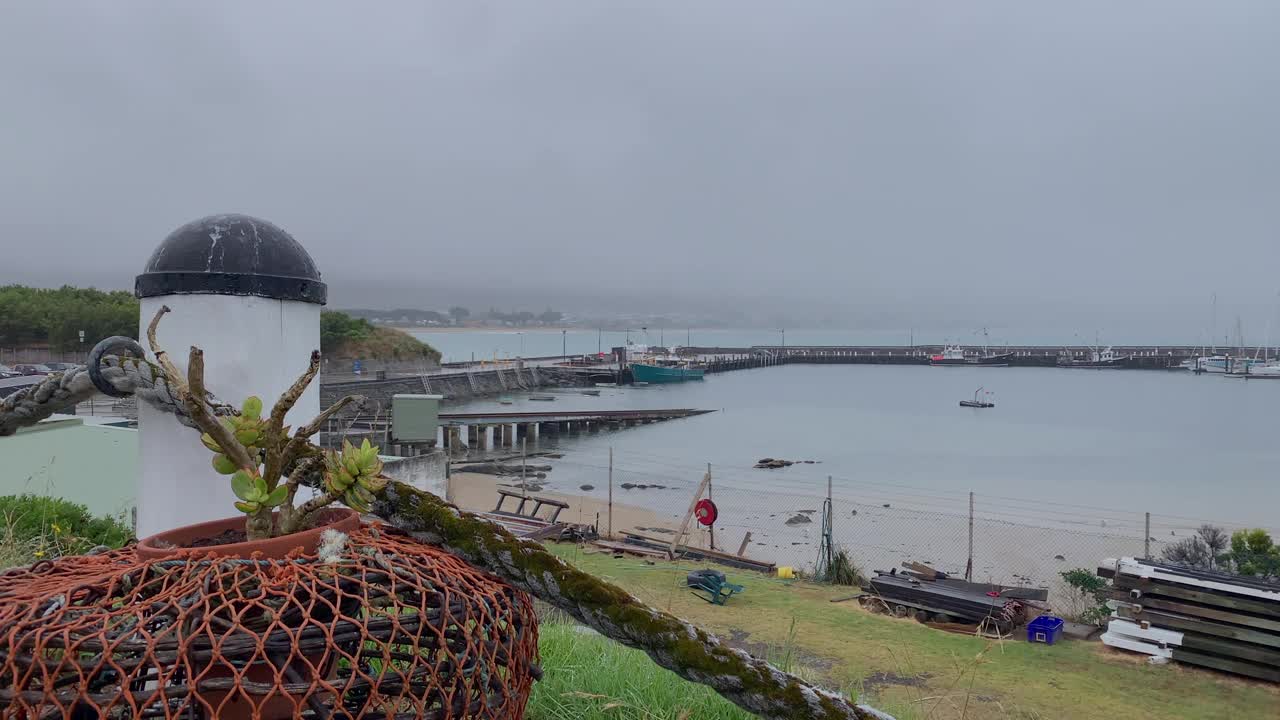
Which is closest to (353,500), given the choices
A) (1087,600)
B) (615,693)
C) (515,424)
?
(615,693)

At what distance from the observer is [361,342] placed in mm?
73938

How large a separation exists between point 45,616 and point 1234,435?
62.6 m

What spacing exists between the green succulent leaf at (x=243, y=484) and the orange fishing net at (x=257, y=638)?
0.45ft

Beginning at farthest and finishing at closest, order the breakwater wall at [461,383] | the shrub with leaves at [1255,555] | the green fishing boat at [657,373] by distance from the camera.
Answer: the green fishing boat at [657,373] < the breakwater wall at [461,383] < the shrub with leaves at [1255,555]

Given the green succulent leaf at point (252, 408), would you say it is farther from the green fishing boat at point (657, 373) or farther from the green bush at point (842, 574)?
the green fishing boat at point (657, 373)

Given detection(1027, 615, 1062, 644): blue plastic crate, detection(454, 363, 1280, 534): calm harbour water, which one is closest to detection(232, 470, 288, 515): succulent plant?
detection(1027, 615, 1062, 644): blue plastic crate

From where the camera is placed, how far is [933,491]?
3016 centimetres

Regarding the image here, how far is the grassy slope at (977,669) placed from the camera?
7508 millimetres

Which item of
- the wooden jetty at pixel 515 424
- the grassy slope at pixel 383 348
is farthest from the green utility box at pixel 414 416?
the grassy slope at pixel 383 348

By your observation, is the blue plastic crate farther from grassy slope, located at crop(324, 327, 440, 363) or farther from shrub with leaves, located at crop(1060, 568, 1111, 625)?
grassy slope, located at crop(324, 327, 440, 363)

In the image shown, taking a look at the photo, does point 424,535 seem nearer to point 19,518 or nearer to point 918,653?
point 19,518

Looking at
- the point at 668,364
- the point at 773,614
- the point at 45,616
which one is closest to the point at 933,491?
the point at 773,614

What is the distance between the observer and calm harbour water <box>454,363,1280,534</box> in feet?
97.1

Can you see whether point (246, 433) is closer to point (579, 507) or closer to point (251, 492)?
point (251, 492)
